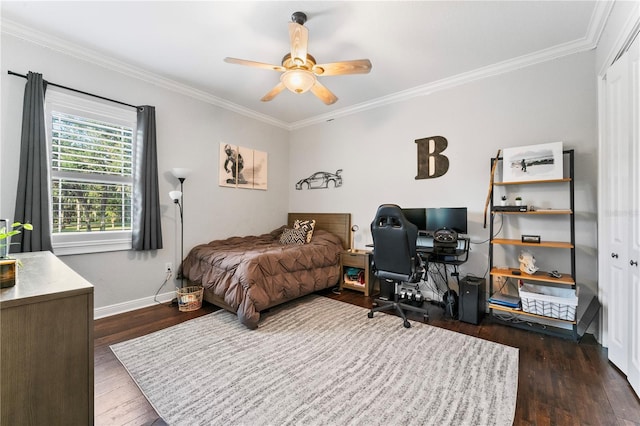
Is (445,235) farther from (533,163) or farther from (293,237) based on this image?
(293,237)

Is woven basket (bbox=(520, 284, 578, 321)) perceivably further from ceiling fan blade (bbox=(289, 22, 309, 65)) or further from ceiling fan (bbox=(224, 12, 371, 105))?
ceiling fan blade (bbox=(289, 22, 309, 65))

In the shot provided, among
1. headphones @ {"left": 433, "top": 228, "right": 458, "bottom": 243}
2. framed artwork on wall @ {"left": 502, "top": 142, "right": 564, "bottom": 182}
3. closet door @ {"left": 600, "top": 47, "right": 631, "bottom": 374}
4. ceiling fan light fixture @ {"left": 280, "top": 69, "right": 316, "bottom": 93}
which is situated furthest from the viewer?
headphones @ {"left": 433, "top": 228, "right": 458, "bottom": 243}

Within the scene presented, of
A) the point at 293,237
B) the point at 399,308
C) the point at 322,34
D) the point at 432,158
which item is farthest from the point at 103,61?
the point at 399,308

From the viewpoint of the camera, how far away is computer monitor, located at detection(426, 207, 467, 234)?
2977 millimetres

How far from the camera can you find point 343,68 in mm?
2275

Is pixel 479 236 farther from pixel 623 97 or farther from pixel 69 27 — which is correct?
pixel 69 27

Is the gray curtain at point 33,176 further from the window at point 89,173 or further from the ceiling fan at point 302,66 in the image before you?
the ceiling fan at point 302,66

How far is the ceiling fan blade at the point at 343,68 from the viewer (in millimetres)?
2197

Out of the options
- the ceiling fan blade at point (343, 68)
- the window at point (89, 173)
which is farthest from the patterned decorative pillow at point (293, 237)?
the ceiling fan blade at point (343, 68)

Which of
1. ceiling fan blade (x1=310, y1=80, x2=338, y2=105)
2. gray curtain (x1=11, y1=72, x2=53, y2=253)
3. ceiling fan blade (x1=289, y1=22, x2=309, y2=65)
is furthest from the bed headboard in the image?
gray curtain (x1=11, y1=72, x2=53, y2=253)

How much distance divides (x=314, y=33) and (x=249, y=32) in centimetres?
58

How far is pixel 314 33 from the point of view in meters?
2.38

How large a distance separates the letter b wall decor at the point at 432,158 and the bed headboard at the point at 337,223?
1264 millimetres

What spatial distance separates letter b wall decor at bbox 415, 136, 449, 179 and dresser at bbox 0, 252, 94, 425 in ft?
11.2
